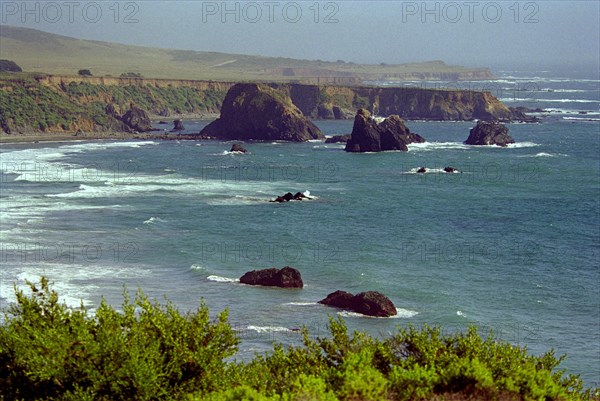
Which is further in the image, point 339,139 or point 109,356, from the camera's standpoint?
point 339,139

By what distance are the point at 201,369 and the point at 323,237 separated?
48196 millimetres

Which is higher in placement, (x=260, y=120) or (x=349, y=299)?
(x=260, y=120)

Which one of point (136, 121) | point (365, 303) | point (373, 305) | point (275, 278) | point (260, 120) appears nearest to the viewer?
point (373, 305)

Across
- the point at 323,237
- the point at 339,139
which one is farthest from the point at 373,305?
the point at 339,139

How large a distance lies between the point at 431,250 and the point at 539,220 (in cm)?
1913

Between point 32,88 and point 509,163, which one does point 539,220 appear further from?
point 32,88

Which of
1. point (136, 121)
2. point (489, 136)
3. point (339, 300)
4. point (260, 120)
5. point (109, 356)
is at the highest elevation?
point (260, 120)

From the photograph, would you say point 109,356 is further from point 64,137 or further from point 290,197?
point 64,137

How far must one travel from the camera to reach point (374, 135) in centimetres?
14412

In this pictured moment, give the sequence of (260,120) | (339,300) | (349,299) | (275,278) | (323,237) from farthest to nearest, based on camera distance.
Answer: (260,120) → (323,237) → (275,278) → (339,300) → (349,299)

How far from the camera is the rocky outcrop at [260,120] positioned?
167 m

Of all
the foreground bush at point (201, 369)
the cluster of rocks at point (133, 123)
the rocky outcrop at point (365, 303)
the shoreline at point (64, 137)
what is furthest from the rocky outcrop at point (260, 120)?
the foreground bush at point (201, 369)

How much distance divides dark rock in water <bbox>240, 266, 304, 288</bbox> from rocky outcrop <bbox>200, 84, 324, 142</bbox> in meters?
107

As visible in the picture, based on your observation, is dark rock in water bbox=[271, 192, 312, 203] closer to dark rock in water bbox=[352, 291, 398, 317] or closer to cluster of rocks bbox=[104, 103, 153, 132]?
dark rock in water bbox=[352, 291, 398, 317]
